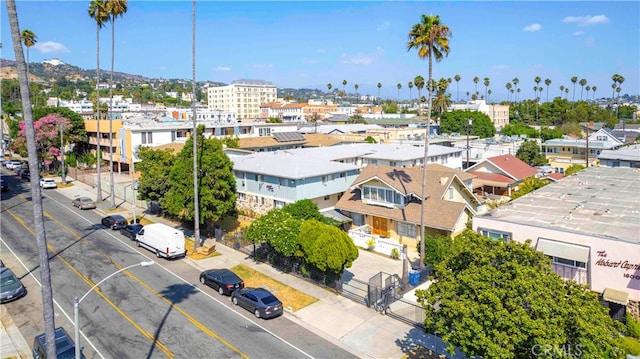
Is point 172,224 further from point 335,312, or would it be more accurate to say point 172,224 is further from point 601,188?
point 601,188

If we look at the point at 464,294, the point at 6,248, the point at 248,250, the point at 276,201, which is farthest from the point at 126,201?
the point at 464,294

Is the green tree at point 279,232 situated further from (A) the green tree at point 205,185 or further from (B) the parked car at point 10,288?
(B) the parked car at point 10,288

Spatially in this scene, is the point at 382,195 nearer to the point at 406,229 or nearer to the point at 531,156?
the point at 406,229

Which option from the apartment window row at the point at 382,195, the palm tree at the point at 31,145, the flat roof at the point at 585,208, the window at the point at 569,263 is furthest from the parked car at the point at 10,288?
the window at the point at 569,263

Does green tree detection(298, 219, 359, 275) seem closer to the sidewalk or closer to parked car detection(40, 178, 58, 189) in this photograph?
the sidewalk

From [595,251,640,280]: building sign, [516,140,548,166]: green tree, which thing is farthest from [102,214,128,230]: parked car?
[516,140,548,166]: green tree

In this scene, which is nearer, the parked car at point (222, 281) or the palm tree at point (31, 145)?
the palm tree at point (31, 145)
